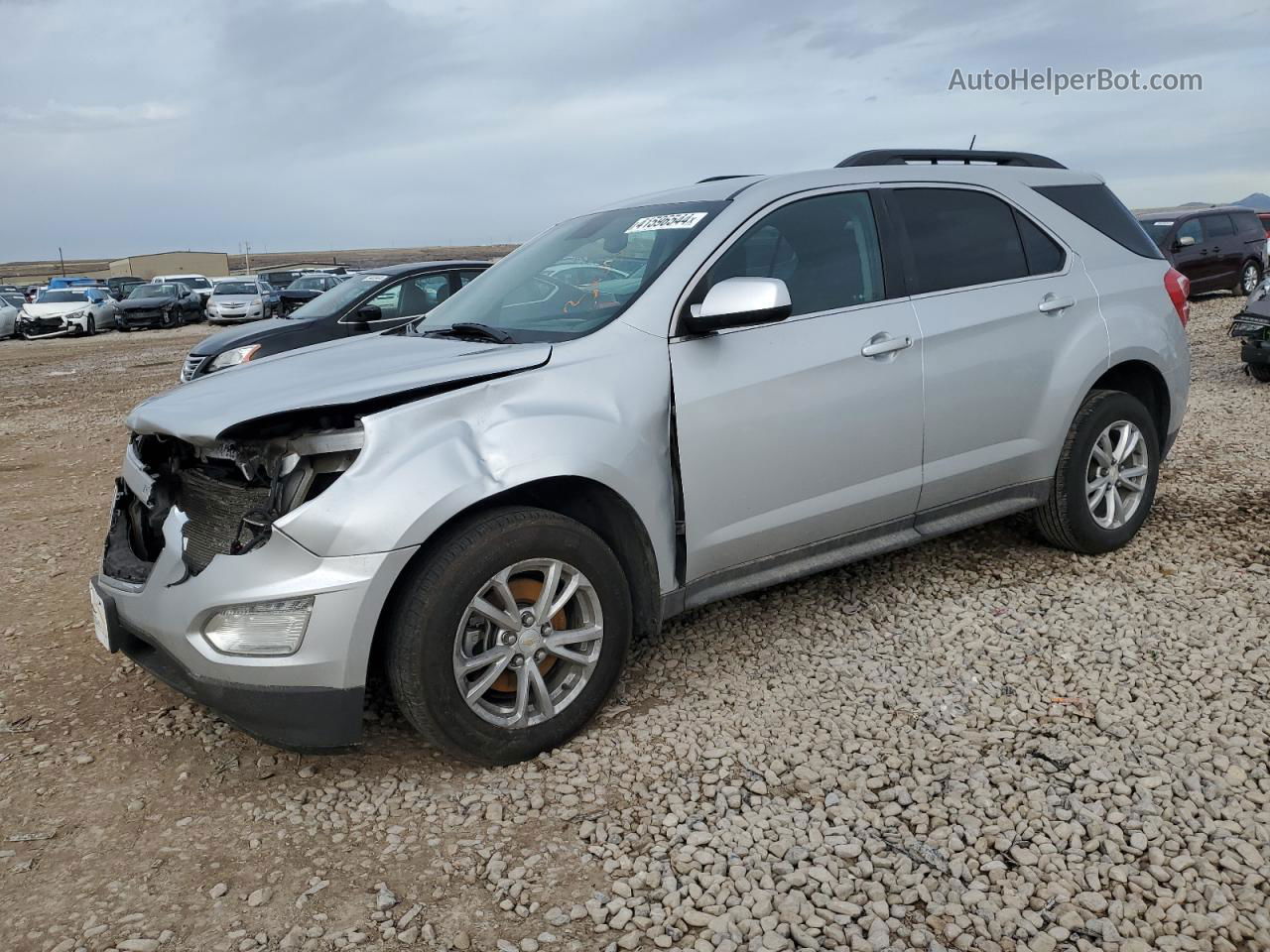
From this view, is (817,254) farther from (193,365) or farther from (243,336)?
(193,365)

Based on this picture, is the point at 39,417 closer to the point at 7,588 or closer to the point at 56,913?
the point at 7,588

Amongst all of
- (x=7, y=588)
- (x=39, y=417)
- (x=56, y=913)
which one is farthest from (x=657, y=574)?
(x=39, y=417)

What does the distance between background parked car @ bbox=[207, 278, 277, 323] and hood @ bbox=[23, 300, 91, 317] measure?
3348 mm

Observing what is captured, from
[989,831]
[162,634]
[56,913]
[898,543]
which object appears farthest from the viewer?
[898,543]

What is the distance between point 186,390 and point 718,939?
2472mm

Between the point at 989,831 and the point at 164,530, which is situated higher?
the point at 164,530

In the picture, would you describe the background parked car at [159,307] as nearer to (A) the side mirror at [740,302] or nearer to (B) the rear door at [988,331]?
(B) the rear door at [988,331]

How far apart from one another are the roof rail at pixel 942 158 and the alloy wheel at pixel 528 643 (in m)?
2.20

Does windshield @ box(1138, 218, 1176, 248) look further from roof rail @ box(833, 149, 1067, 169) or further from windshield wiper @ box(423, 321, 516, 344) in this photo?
windshield wiper @ box(423, 321, 516, 344)

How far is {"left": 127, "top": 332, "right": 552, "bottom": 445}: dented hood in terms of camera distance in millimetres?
2924

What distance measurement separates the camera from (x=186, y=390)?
3451 mm

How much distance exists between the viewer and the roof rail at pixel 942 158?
433 cm


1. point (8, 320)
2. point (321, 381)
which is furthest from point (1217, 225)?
point (8, 320)

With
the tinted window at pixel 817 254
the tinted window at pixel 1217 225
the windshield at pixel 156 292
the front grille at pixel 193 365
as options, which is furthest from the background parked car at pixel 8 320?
the tinted window at pixel 817 254
